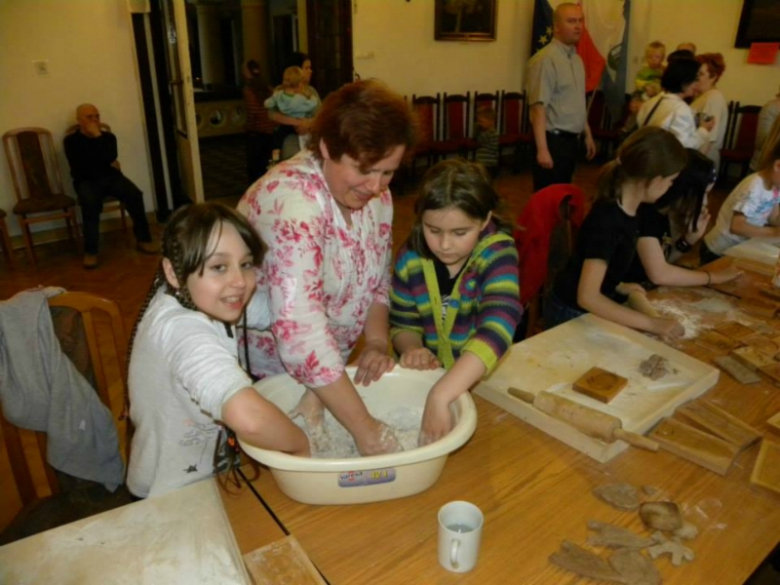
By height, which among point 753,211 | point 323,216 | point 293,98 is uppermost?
point 323,216

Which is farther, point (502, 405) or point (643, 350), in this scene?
point (643, 350)

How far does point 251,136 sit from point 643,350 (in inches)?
197

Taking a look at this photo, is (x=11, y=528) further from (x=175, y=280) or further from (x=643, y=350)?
(x=643, y=350)

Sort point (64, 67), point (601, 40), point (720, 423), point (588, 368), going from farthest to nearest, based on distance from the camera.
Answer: point (601, 40)
point (64, 67)
point (588, 368)
point (720, 423)

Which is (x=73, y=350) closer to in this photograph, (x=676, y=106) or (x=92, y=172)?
(x=676, y=106)

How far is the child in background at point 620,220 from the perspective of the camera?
1.78 m

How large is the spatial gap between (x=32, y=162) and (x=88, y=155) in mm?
424

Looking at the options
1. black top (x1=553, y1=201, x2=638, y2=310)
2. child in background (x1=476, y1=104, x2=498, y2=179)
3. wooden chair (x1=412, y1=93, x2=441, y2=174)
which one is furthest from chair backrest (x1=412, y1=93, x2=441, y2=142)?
black top (x1=553, y1=201, x2=638, y2=310)

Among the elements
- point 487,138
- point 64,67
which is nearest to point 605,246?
point 64,67

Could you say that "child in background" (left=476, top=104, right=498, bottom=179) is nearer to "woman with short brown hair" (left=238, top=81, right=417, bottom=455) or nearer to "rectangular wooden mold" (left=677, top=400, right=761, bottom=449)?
"rectangular wooden mold" (left=677, top=400, right=761, bottom=449)

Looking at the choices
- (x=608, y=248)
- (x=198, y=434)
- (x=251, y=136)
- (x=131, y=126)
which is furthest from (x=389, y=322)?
(x=251, y=136)

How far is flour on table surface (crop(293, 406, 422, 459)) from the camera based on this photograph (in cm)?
122

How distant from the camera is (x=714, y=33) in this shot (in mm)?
6285

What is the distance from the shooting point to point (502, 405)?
131 cm
